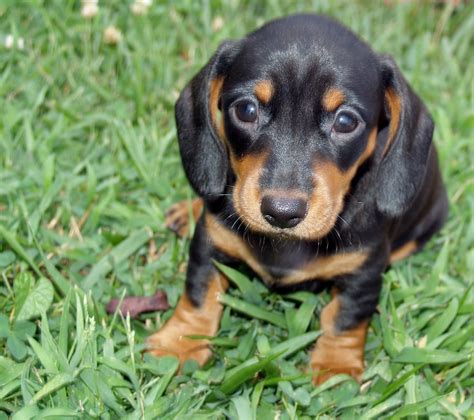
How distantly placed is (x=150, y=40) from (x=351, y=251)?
2778mm

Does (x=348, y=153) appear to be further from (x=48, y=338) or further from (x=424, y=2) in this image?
(x=424, y=2)

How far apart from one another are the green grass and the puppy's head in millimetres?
660

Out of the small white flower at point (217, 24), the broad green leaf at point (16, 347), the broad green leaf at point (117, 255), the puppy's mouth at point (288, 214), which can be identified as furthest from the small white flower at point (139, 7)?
the broad green leaf at point (16, 347)

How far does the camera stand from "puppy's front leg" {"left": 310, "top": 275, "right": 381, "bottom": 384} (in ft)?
12.6

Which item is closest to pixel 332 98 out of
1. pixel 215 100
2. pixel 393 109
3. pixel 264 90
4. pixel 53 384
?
pixel 264 90

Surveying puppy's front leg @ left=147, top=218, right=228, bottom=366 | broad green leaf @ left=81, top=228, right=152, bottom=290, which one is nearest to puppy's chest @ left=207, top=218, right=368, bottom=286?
puppy's front leg @ left=147, top=218, right=228, bottom=366

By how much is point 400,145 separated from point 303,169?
60cm

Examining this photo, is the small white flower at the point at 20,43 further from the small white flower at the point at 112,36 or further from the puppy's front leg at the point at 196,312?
the puppy's front leg at the point at 196,312

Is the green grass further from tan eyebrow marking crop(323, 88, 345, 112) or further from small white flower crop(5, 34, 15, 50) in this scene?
tan eyebrow marking crop(323, 88, 345, 112)

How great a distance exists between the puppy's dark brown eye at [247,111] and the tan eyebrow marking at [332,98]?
0.30 metres

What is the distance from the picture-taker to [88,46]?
18.6ft

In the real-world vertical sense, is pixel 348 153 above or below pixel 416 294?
above

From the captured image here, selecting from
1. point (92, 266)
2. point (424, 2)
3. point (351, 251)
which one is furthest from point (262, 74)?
point (424, 2)

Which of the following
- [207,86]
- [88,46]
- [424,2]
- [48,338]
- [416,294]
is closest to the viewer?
[48,338]
